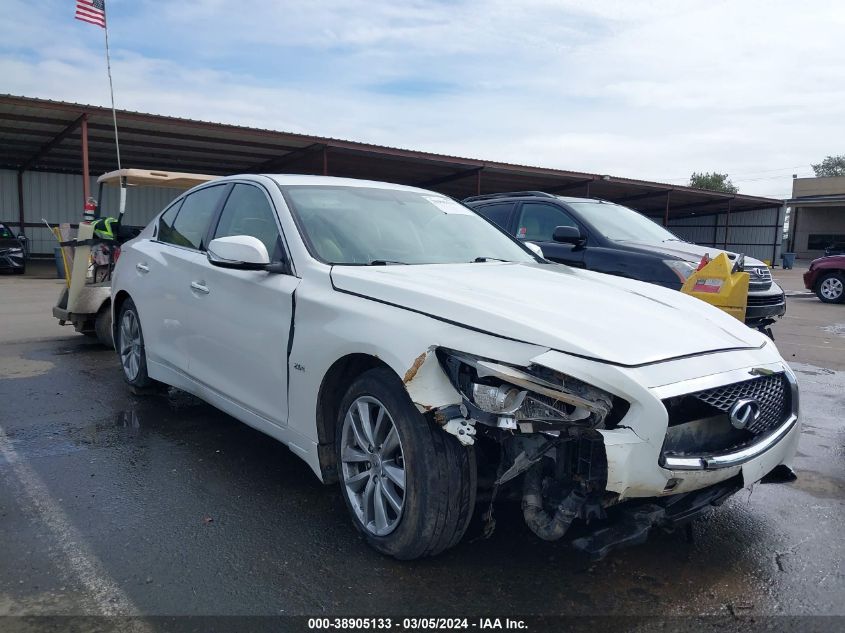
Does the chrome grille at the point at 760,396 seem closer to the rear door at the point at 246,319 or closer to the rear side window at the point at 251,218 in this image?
the rear door at the point at 246,319

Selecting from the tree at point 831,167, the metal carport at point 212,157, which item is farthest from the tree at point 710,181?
the metal carport at point 212,157

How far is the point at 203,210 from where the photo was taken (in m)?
4.62

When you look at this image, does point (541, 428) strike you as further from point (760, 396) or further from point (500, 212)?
point (500, 212)

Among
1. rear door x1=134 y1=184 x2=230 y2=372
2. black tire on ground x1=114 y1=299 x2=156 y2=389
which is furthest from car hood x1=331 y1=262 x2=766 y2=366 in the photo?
black tire on ground x1=114 y1=299 x2=156 y2=389

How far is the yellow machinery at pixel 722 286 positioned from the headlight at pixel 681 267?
1.42 ft

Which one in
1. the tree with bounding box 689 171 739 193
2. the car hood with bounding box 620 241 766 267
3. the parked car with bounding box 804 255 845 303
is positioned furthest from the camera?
the tree with bounding box 689 171 739 193

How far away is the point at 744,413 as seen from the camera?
261cm

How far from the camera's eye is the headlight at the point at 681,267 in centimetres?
668

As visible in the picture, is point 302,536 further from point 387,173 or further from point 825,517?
point 387,173

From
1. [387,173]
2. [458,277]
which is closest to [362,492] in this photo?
[458,277]

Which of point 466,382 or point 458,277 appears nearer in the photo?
point 466,382

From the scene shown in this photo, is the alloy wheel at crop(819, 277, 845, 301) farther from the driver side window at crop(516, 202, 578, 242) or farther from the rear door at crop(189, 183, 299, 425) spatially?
the rear door at crop(189, 183, 299, 425)

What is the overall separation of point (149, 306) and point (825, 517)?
4.37 meters

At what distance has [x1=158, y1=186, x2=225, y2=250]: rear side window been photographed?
448 cm
